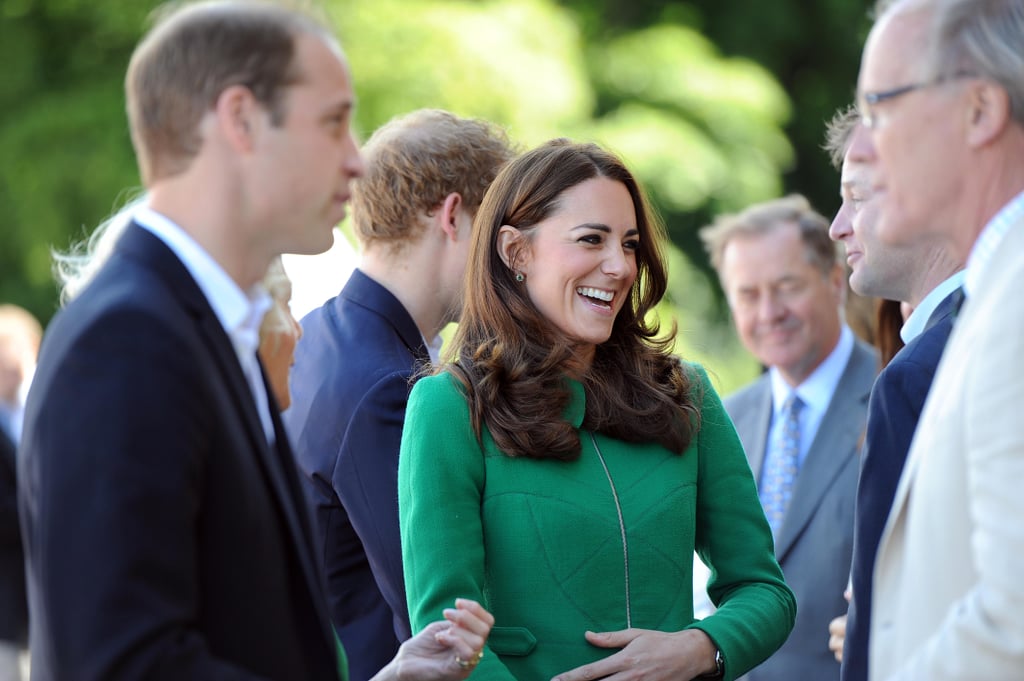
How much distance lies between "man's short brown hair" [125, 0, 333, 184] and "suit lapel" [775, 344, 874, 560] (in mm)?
3017

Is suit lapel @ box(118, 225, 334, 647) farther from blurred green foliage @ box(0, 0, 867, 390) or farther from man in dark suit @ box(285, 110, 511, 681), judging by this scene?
blurred green foliage @ box(0, 0, 867, 390)

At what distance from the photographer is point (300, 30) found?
2248 mm

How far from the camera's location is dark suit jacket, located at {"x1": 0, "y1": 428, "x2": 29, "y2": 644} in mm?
5289

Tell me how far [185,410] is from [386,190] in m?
1.90

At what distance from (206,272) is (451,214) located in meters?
1.70

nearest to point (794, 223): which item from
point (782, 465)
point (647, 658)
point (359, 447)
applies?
point (782, 465)

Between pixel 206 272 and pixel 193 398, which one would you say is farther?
pixel 206 272

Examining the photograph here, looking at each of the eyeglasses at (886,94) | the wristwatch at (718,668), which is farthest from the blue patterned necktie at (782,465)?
the eyeglasses at (886,94)

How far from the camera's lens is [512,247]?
130 inches

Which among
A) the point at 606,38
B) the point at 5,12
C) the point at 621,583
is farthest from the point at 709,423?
the point at 606,38

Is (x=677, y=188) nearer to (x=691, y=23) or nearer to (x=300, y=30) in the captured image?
(x=691, y=23)

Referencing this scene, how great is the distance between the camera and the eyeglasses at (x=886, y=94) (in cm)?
216

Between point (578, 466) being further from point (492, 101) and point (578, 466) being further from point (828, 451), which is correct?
point (492, 101)

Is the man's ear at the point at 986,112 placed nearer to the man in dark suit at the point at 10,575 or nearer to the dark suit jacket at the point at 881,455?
the dark suit jacket at the point at 881,455
